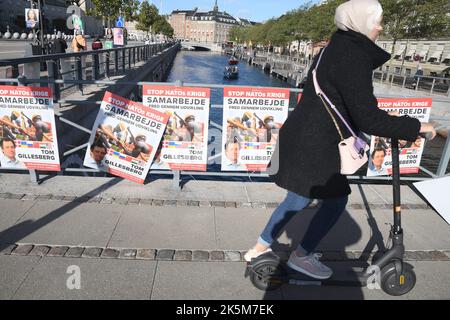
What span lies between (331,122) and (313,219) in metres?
0.78

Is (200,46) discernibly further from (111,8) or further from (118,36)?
(118,36)

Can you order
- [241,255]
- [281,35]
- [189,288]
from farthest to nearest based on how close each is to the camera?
[281,35]
[241,255]
[189,288]

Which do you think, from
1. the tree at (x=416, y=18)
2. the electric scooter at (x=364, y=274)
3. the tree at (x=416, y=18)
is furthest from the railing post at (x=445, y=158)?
the tree at (x=416, y=18)

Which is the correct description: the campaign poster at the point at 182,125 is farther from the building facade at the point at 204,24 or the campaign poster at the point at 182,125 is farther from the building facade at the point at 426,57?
the building facade at the point at 204,24

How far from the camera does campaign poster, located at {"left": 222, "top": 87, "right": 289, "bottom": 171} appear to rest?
423 cm

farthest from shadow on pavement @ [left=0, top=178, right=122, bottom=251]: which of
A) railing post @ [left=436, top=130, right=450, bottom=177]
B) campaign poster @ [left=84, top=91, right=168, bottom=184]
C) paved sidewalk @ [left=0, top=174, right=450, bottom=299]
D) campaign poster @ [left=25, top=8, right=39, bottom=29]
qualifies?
campaign poster @ [left=25, top=8, right=39, bottom=29]

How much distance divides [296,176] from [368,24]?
1.05 metres

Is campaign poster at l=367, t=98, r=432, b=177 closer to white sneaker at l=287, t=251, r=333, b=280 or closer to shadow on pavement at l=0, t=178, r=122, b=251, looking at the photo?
white sneaker at l=287, t=251, r=333, b=280

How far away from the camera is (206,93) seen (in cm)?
421

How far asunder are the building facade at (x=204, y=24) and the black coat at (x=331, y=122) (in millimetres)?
178370

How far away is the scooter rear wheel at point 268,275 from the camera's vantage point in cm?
277

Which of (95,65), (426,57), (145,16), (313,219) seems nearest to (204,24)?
(145,16)

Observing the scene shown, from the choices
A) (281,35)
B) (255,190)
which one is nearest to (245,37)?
(281,35)

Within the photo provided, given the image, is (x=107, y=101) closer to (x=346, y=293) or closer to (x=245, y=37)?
(x=346, y=293)
